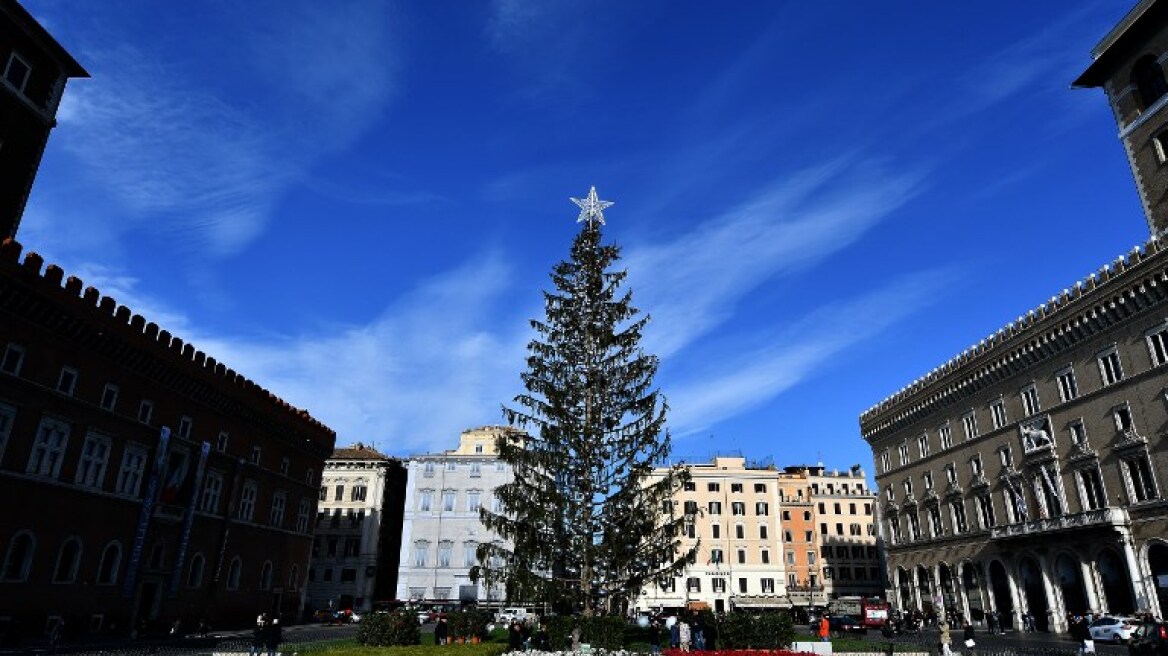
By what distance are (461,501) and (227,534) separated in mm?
27812

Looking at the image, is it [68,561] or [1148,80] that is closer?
[68,561]

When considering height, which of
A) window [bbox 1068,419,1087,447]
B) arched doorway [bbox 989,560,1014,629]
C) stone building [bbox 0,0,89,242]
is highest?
stone building [bbox 0,0,89,242]

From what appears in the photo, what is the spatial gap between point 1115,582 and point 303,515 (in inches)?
2175

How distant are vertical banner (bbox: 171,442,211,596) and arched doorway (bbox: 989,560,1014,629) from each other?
52.9 m

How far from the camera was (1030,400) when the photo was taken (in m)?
48.8

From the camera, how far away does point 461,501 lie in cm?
7044

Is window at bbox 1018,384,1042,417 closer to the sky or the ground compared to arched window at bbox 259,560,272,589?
closer to the sky

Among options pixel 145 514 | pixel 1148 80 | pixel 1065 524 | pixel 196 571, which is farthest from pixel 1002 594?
pixel 145 514

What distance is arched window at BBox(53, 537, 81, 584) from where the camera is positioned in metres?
32.5

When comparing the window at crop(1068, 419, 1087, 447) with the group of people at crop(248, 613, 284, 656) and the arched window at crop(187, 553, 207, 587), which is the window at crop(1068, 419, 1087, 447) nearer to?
the group of people at crop(248, 613, 284, 656)

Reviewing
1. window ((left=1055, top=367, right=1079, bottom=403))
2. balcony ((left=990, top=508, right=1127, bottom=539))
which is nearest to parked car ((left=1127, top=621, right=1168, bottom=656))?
balcony ((left=990, top=508, right=1127, bottom=539))

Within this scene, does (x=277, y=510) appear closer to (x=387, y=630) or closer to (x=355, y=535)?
(x=355, y=535)

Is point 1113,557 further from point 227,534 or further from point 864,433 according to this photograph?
point 227,534

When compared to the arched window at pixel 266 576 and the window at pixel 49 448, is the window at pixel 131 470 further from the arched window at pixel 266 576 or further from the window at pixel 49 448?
the arched window at pixel 266 576
